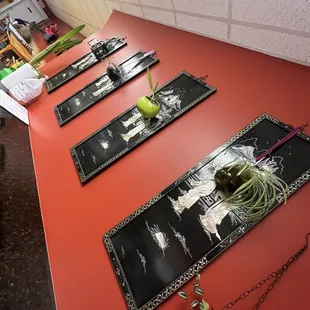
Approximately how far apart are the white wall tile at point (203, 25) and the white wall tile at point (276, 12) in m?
0.14

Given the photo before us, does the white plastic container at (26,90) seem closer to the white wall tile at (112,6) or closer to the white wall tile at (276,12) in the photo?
the white wall tile at (112,6)

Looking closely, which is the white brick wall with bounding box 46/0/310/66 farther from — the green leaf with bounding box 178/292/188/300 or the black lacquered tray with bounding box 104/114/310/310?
the green leaf with bounding box 178/292/188/300

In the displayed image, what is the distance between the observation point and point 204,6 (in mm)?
1263

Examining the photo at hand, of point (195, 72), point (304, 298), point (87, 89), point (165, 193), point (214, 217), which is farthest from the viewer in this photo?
point (87, 89)

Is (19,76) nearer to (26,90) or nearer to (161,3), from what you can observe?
(26,90)

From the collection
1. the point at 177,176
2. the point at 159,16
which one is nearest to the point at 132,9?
the point at 159,16

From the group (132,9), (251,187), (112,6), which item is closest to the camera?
(251,187)

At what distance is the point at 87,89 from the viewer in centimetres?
160

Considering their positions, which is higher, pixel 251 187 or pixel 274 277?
pixel 251 187

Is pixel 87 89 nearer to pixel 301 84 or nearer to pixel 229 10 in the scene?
pixel 229 10

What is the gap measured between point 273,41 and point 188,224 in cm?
83

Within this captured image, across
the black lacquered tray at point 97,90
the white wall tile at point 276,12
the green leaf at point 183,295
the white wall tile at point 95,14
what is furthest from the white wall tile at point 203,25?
the white wall tile at point 95,14

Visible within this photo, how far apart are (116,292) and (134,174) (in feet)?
1.41

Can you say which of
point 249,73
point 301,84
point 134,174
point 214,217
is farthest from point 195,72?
point 214,217
